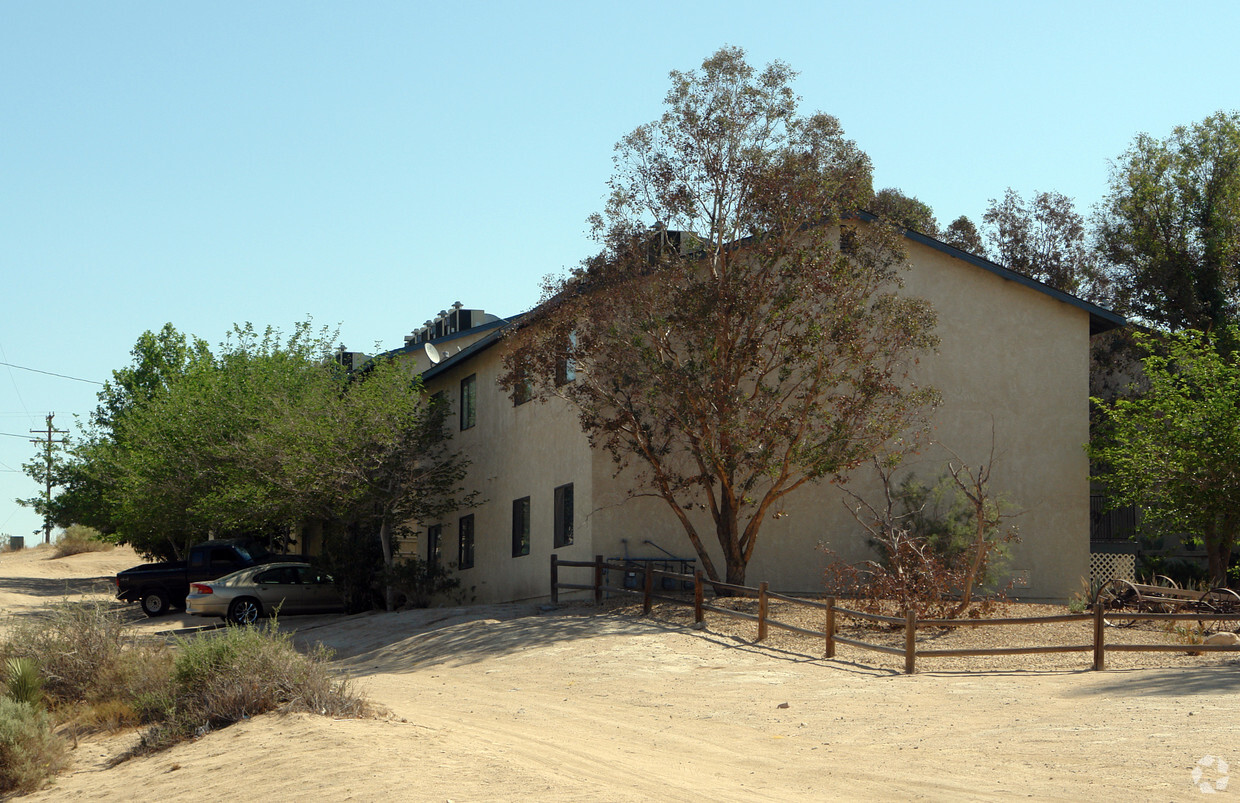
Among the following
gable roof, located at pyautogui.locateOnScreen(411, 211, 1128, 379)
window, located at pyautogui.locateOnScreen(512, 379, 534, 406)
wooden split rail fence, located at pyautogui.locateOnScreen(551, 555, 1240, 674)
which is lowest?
wooden split rail fence, located at pyautogui.locateOnScreen(551, 555, 1240, 674)

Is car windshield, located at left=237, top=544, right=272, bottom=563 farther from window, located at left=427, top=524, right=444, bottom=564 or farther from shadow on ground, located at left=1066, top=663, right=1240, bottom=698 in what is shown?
shadow on ground, located at left=1066, top=663, right=1240, bottom=698

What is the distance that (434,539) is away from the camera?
101ft

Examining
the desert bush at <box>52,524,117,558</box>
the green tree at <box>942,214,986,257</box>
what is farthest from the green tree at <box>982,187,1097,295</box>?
the desert bush at <box>52,524,117,558</box>

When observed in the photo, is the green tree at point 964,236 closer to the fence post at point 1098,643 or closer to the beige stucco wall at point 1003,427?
the beige stucco wall at point 1003,427

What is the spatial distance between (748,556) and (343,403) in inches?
403

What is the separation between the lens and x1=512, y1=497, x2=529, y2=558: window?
25328 mm

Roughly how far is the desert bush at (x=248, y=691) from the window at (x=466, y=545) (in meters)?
16.4

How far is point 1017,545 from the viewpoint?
24.3 metres

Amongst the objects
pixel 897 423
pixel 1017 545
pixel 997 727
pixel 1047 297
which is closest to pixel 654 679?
pixel 997 727

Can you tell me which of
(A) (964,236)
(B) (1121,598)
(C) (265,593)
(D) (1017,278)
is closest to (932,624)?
(B) (1121,598)

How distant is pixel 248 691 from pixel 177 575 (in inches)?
800

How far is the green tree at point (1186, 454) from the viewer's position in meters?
20.3

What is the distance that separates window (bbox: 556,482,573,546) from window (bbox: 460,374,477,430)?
5.41 m

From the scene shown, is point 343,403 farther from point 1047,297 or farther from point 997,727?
point 997,727
